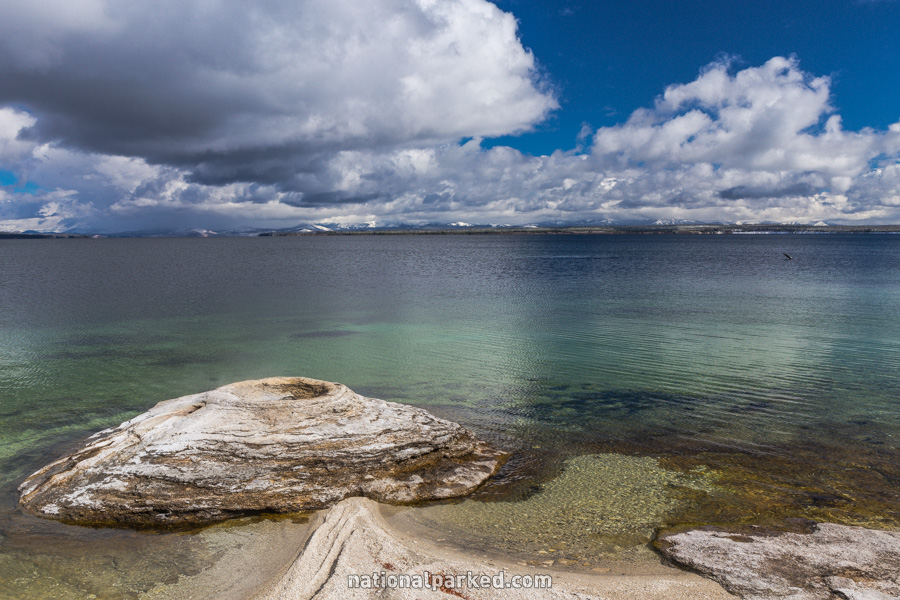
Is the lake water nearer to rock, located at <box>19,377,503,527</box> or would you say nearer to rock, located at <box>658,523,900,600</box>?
rock, located at <box>19,377,503,527</box>

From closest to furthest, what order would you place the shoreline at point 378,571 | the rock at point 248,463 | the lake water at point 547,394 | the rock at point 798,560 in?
the rock at point 798,560 → the shoreline at point 378,571 → the lake water at point 547,394 → the rock at point 248,463

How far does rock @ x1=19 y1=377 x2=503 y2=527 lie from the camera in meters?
9.23

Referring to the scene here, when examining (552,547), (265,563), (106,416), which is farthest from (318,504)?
(106,416)

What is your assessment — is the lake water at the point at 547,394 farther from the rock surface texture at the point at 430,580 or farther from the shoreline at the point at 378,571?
the rock surface texture at the point at 430,580

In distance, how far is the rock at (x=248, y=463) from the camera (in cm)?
923

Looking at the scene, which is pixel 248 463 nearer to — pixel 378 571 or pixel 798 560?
pixel 378 571

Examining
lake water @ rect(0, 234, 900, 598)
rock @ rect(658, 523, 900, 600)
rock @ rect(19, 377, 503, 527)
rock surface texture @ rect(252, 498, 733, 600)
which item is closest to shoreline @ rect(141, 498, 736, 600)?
rock surface texture @ rect(252, 498, 733, 600)

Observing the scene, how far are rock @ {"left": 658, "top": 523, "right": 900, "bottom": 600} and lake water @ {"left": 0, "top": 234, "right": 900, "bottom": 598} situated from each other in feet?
2.32

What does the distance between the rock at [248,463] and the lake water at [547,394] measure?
55 cm

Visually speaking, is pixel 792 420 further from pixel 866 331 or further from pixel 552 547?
pixel 866 331

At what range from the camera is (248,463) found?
31.6 ft

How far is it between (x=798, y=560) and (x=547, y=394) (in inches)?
368

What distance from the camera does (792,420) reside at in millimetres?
13648

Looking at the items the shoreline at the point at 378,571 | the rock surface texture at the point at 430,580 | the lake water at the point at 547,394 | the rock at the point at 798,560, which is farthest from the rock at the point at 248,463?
the rock at the point at 798,560
